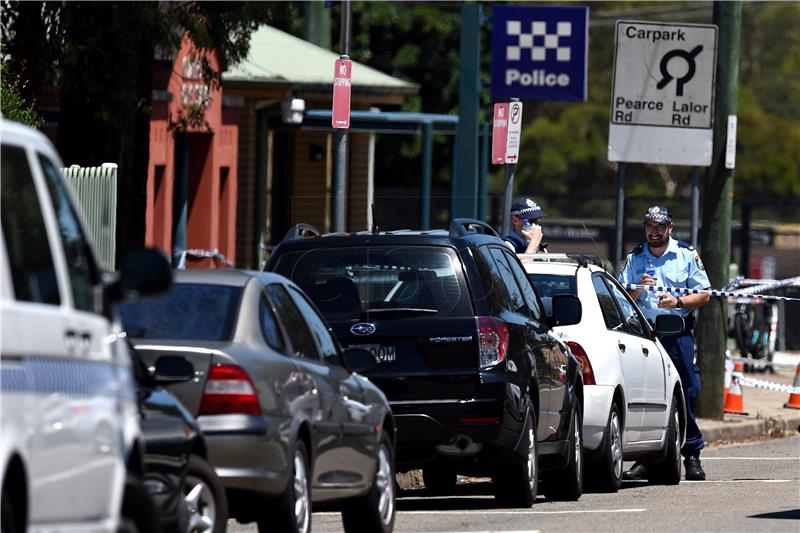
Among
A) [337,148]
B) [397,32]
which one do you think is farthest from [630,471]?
[397,32]

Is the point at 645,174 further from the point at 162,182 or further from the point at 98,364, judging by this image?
the point at 98,364

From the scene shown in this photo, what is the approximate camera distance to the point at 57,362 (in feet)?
19.9

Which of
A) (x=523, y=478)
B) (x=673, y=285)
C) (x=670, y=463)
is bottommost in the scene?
(x=670, y=463)

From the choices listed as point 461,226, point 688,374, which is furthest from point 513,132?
point 461,226

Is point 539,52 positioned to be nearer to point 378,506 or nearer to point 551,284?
point 551,284

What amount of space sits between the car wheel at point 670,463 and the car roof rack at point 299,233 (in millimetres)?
3735

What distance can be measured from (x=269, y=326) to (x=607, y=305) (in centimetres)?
534

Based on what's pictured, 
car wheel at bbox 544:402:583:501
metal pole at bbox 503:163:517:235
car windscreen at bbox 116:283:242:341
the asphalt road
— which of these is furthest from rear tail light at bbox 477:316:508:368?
metal pole at bbox 503:163:517:235

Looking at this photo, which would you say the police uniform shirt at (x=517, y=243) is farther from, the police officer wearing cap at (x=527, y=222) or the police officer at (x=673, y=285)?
the police officer at (x=673, y=285)

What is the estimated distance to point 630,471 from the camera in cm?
1562

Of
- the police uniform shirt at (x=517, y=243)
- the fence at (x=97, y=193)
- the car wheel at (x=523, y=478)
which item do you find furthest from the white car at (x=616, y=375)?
the fence at (x=97, y=193)

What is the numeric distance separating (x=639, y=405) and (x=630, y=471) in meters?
1.21

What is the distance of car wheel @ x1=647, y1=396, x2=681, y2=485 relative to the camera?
15.1 meters

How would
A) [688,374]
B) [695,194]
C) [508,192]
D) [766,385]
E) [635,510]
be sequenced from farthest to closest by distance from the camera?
[766,385], [695,194], [508,192], [688,374], [635,510]
